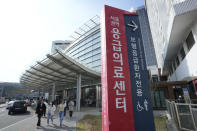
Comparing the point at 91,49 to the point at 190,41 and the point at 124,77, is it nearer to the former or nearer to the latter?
the point at 190,41

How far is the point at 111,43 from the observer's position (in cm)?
443

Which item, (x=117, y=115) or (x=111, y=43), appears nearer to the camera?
(x=117, y=115)

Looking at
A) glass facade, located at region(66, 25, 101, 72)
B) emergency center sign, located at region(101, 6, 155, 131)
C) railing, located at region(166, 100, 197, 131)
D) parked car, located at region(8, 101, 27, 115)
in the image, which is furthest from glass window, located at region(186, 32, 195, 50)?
glass facade, located at region(66, 25, 101, 72)

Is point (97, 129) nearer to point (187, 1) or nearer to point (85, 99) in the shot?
point (187, 1)

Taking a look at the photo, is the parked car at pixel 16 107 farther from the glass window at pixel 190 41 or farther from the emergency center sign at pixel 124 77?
the glass window at pixel 190 41

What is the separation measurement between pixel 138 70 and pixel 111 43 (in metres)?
1.53

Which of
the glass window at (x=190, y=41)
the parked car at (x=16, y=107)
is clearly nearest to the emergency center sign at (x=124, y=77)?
the glass window at (x=190, y=41)

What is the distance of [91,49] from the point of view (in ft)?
122

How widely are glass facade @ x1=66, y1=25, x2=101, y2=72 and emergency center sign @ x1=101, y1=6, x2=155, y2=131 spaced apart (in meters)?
26.6

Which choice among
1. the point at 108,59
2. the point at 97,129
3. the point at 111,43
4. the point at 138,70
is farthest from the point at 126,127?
the point at 97,129

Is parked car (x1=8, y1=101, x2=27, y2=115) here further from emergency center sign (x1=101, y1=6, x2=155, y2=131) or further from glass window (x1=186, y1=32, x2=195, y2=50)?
glass window (x1=186, y1=32, x2=195, y2=50)

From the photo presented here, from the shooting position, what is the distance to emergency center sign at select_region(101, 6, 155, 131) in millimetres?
→ 3742

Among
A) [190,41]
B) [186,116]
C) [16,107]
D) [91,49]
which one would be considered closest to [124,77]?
[186,116]

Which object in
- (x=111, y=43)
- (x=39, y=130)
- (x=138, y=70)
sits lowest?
(x=39, y=130)
